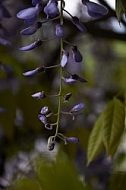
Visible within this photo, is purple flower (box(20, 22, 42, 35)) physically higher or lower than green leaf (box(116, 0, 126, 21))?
lower

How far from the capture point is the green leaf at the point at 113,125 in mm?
637

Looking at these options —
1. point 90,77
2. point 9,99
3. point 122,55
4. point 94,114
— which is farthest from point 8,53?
point 122,55

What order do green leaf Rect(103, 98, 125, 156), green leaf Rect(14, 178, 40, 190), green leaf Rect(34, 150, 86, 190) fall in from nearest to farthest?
green leaf Rect(34, 150, 86, 190), green leaf Rect(14, 178, 40, 190), green leaf Rect(103, 98, 125, 156)

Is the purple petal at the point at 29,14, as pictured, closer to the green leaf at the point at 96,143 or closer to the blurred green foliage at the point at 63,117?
the blurred green foliage at the point at 63,117

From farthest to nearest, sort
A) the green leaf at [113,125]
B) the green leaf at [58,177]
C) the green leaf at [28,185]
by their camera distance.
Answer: the green leaf at [113,125], the green leaf at [28,185], the green leaf at [58,177]

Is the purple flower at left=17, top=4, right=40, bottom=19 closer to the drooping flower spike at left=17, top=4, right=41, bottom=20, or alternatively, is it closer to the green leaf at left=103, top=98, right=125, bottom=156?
the drooping flower spike at left=17, top=4, right=41, bottom=20

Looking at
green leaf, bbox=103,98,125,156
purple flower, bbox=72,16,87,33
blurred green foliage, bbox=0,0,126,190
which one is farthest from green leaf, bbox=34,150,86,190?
green leaf, bbox=103,98,125,156

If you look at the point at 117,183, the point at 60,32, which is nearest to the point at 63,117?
the point at 117,183

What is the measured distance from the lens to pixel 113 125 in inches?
25.7

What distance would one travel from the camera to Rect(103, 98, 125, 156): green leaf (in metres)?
0.64

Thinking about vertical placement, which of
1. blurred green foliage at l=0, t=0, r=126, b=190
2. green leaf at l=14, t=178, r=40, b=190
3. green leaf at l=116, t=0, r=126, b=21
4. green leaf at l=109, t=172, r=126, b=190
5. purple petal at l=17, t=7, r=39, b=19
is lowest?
blurred green foliage at l=0, t=0, r=126, b=190

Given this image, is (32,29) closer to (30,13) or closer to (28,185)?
(30,13)

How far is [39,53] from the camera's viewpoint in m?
1.26

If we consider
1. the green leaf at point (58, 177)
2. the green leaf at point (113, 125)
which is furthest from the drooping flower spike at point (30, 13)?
the green leaf at point (113, 125)
